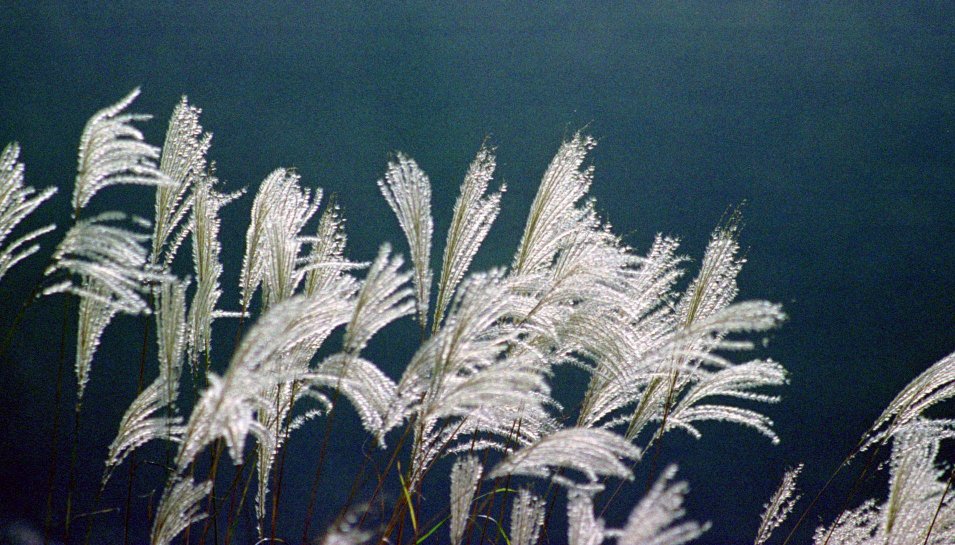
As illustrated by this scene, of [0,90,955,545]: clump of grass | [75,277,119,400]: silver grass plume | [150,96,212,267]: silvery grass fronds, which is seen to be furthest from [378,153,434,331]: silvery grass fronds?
[75,277,119,400]: silver grass plume

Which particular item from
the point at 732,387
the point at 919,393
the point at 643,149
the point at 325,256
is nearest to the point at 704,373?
the point at 732,387

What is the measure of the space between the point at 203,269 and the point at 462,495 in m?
0.63

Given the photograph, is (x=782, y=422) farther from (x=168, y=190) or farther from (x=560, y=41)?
(x=168, y=190)

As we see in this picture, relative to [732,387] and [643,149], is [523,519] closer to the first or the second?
[732,387]

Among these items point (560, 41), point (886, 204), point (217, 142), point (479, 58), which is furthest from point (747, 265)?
point (217, 142)

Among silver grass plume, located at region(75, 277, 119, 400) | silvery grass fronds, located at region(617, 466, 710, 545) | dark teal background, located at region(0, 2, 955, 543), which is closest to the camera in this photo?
silvery grass fronds, located at region(617, 466, 710, 545)

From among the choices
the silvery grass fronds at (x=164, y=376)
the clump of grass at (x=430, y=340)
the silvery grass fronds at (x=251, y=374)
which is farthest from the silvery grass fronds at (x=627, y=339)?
the silvery grass fronds at (x=164, y=376)

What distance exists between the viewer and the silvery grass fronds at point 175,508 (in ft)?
3.81

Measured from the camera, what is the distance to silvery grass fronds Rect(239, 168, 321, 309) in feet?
4.44

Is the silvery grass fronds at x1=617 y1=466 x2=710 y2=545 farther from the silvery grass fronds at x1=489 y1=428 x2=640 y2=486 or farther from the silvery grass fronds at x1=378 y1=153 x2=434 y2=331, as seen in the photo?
the silvery grass fronds at x1=378 y1=153 x2=434 y2=331

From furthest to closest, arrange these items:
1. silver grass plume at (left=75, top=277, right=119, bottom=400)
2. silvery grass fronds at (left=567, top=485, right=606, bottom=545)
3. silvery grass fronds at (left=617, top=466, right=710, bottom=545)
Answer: silver grass plume at (left=75, top=277, right=119, bottom=400) < silvery grass fronds at (left=567, top=485, right=606, bottom=545) < silvery grass fronds at (left=617, top=466, right=710, bottom=545)

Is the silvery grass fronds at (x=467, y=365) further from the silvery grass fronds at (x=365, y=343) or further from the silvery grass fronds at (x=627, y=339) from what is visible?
the silvery grass fronds at (x=627, y=339)

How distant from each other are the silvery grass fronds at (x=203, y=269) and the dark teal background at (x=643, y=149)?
157cm

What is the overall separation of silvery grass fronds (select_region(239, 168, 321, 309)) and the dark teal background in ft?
5.18
